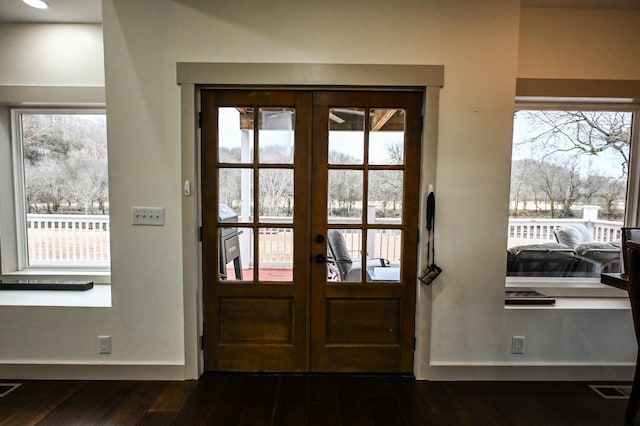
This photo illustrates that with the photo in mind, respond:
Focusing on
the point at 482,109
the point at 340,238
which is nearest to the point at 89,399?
the point at 340,238

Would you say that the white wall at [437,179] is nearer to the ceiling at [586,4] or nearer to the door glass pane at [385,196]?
the ceiling at [586,4]

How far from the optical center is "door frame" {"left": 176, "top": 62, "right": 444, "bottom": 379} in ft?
7.22

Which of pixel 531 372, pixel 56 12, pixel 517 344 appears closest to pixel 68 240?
pixel 56 12

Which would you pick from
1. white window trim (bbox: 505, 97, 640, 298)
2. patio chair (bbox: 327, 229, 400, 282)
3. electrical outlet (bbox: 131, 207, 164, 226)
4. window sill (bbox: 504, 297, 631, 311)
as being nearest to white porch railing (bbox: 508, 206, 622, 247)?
white window trim (bbox: 505, 97, 640, 298)

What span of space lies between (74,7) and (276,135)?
1794 mm

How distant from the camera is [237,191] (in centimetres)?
235

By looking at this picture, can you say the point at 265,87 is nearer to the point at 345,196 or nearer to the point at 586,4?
the point at 345,196

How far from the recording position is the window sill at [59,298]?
2330 millimetres

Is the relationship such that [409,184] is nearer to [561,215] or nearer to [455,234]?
[455,234]

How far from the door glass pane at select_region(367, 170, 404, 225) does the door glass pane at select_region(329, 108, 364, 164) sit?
0.60 feet

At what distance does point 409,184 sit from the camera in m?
2.32

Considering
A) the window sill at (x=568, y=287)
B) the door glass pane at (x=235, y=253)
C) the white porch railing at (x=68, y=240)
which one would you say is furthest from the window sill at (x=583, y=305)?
the white porch railing at (x=68, y=240)

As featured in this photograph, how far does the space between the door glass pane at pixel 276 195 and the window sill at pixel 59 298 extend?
1344 mm

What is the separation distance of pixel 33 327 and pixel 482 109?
141 inches
